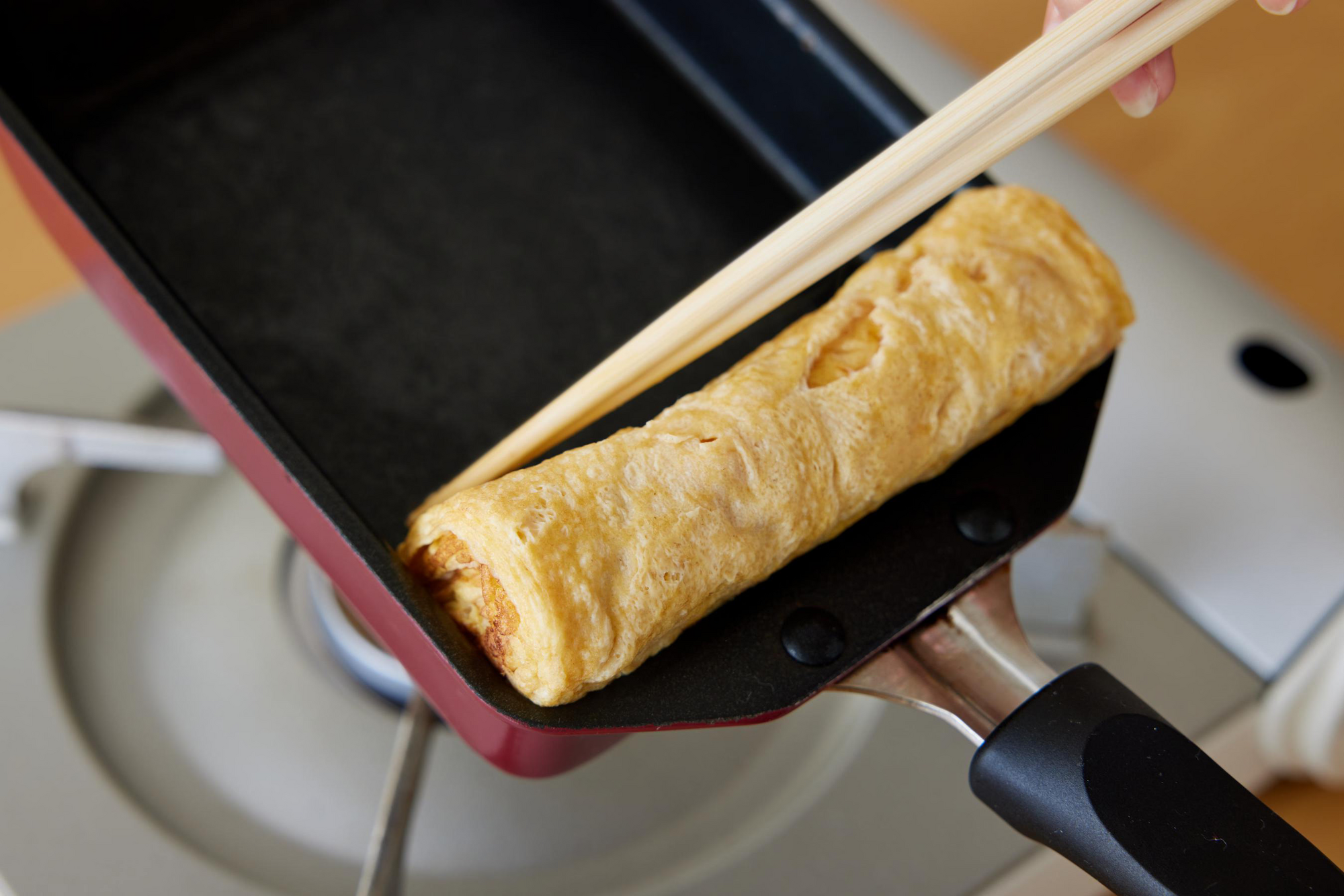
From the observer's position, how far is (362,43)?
85 cm

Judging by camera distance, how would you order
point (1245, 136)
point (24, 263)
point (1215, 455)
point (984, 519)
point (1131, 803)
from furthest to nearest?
point (1245, 136) → point (24, 263) → point (1215, 455) → point (984, 519) → point (1131, 803)

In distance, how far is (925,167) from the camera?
0.44m

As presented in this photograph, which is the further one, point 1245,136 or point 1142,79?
point 1245,136

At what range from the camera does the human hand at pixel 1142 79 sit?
0.53m

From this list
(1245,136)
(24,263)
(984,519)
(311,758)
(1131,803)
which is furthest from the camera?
(1245,136)

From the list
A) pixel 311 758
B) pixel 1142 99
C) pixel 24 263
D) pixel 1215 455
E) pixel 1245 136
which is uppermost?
pixel 24 263

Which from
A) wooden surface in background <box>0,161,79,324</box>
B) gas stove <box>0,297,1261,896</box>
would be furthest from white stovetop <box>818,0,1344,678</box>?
wooden surface in background <box>0,161,79,324</box>

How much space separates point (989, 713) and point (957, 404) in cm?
14

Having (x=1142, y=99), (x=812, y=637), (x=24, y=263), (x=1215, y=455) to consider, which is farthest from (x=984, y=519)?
(x=24, y=263)

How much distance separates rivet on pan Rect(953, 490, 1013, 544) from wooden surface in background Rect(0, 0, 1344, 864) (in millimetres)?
792

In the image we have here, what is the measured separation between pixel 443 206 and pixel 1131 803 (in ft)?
1.88

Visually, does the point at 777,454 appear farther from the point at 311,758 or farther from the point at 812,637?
the point at 311,758

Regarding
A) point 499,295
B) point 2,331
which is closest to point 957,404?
point 499,295

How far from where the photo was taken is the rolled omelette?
1.44 feet
